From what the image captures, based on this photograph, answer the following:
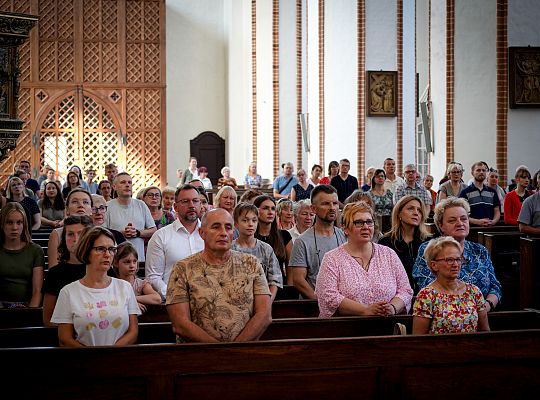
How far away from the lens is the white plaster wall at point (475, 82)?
41.4 feet

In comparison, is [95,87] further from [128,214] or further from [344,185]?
[128,214]

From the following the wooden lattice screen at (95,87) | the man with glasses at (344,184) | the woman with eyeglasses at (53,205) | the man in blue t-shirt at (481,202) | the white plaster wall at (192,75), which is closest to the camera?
the man in blue t-shirt at (481,202)

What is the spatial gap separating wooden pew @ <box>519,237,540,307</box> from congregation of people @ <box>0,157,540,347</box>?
2.36ft

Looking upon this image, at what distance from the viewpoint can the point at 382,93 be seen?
54.9 ft

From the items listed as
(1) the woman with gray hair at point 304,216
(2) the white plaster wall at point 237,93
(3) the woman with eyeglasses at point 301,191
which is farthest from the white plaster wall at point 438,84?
(2) the white plaster wall at point 237,93

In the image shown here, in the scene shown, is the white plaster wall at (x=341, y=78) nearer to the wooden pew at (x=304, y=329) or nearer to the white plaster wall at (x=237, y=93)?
the white plaster wall at (x=237, y=93)

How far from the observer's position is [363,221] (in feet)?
18.9

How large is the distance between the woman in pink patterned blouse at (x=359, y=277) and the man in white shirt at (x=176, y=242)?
151cm

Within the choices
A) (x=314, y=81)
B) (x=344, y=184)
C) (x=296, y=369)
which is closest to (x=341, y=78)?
(x=314, y=81)

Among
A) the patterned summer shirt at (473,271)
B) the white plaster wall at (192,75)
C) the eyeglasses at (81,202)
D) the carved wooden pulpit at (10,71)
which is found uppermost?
the white plaster wall at (192,75)

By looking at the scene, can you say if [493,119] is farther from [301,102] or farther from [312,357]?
[301,102]

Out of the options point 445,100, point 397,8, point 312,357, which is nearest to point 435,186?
point 445,100

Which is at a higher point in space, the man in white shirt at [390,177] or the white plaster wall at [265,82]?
the white plaster wall at [265,82]

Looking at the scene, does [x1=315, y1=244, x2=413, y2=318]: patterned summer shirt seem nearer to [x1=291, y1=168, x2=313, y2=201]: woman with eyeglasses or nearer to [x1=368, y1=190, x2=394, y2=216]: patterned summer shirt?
[x1=368, y1=190, x2=394, y2=216]: patterned summer shirt
